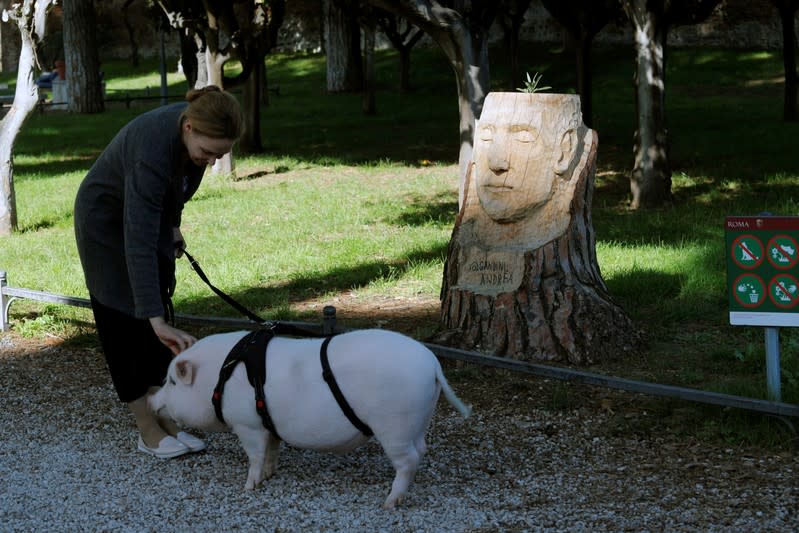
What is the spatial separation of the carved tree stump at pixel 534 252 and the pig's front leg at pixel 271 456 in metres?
1.90

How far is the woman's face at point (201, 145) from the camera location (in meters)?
4.12

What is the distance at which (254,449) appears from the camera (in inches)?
169

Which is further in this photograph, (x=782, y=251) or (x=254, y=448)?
(x=782, y=251)

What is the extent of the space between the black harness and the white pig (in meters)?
0.02

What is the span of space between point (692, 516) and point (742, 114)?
57.3 feet

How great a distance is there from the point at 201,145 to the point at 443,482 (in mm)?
1821

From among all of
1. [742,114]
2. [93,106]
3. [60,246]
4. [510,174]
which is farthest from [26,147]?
[510,174]

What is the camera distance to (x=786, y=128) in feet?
57.0

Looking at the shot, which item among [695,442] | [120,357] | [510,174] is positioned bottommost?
[695,442]

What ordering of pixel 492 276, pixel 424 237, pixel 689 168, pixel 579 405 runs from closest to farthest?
pixel 579 405 → pixel 492 276 → pixel 424 237 → pixel 689 168

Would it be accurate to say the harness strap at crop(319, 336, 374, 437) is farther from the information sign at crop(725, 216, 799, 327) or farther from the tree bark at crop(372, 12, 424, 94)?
the tree bark at crop(372, 12, 424, 94)

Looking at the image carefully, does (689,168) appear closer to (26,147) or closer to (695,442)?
(695,442)

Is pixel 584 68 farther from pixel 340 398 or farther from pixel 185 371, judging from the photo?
pixel 340 398

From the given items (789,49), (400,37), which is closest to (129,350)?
(789,49)
